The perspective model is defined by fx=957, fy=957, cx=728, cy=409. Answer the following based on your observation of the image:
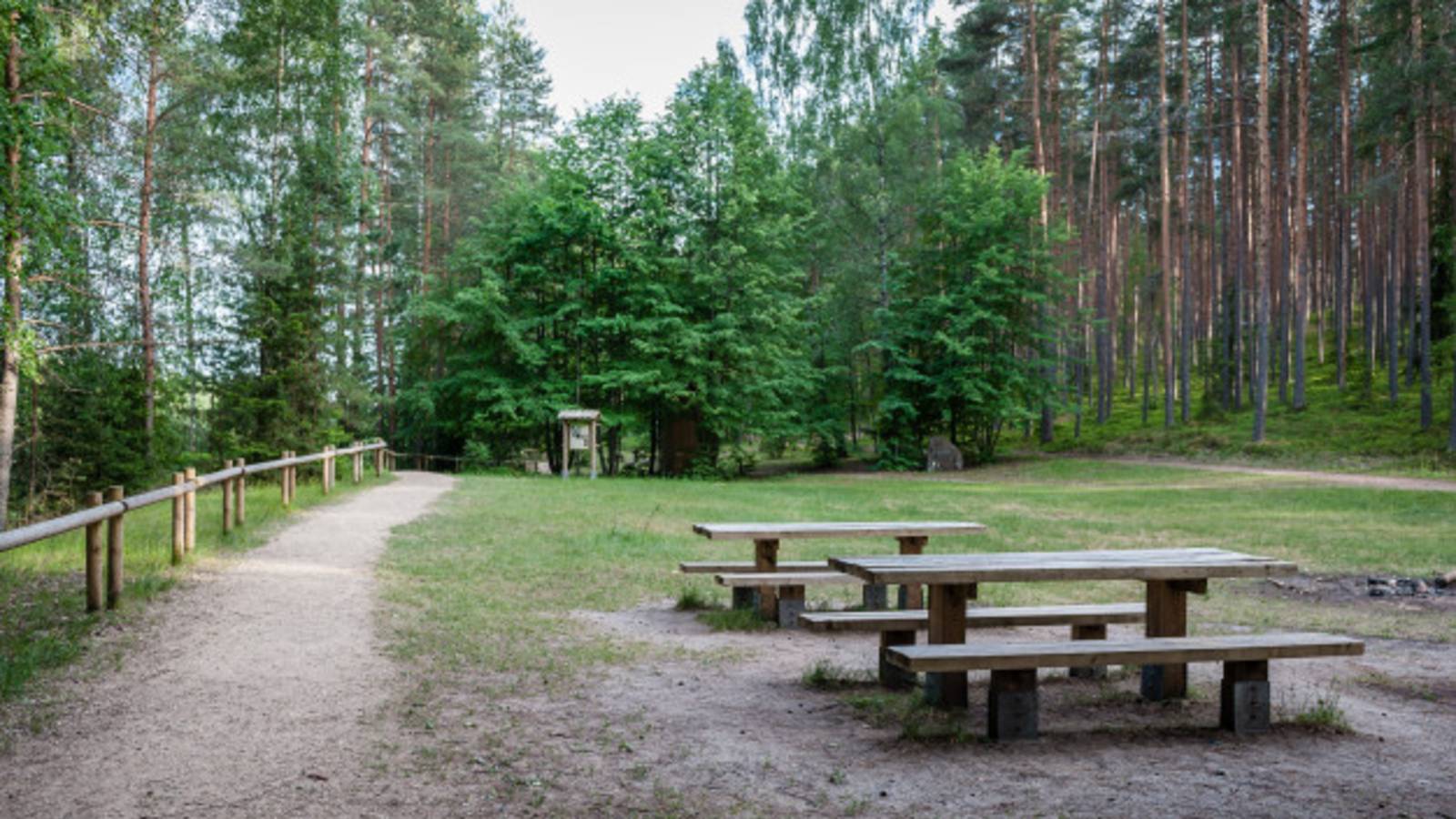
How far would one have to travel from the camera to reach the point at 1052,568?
4.67 meters

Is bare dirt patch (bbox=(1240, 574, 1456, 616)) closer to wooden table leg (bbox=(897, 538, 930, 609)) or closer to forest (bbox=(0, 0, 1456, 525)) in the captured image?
wooden table leg (bbox=(897, 538, 930, 609))

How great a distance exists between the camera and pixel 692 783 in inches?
144

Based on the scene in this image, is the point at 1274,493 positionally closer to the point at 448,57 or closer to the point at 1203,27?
the point at 1203,27

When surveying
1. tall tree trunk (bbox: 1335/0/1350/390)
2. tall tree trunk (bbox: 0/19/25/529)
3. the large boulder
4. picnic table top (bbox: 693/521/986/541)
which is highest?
tall tree trunk (bbox: 1335/0/1350/390)

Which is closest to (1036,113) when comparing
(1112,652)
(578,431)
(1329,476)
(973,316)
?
(973,316)

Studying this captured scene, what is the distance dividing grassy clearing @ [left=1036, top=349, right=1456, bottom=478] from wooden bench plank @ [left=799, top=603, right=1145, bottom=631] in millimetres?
20499

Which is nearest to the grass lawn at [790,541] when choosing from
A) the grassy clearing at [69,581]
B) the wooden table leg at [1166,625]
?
the grassy clearing at [69,581]

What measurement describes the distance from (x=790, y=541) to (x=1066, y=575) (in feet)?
26.2

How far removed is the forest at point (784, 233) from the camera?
2180cm

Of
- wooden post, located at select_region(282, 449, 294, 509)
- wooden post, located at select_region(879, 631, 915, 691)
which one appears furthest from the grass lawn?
wooden post, located at select_region(282, 449, 294, 509)

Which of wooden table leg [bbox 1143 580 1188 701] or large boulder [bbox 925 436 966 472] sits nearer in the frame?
wooden table leg [bbox 1143 580 1188 701]

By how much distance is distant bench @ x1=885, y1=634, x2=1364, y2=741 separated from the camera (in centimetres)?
407

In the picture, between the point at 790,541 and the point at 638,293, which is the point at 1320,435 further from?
the point at 790,541

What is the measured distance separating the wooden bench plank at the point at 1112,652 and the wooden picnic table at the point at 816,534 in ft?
7.86
